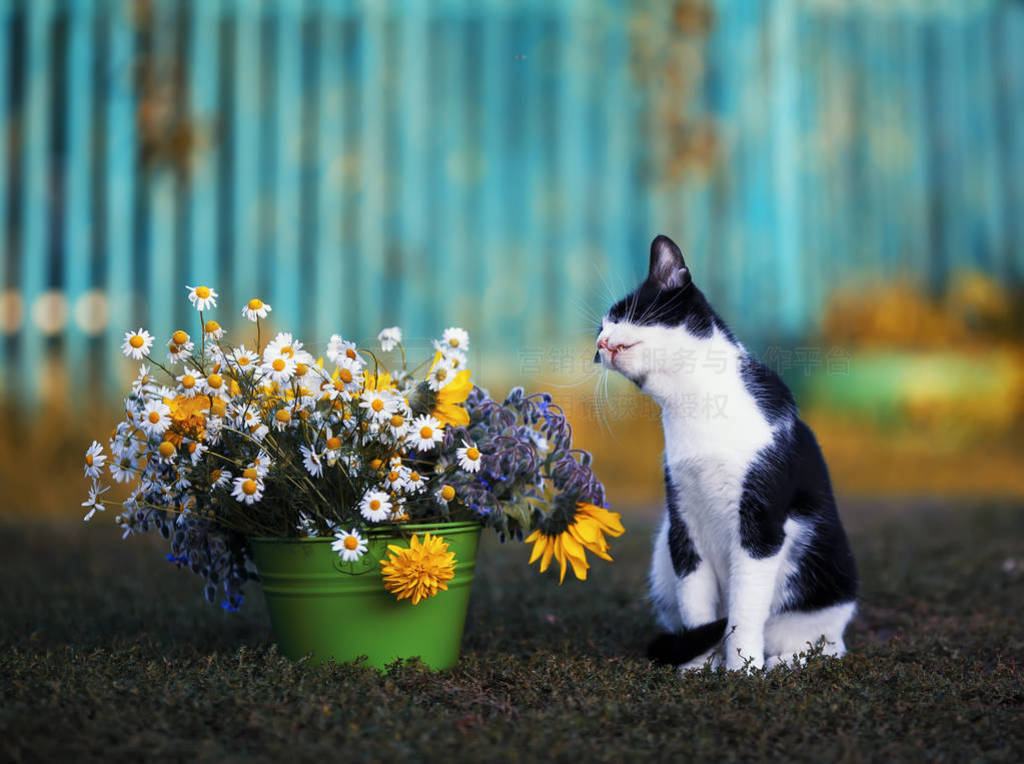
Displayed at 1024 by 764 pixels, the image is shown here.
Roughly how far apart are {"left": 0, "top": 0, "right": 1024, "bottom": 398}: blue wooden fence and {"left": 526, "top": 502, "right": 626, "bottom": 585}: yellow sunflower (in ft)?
10.9

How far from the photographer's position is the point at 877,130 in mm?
6012

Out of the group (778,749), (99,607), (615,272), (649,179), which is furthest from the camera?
(649,179)

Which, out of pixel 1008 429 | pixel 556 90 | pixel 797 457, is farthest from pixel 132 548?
pixel 1008 429

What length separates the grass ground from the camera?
5.23 ft

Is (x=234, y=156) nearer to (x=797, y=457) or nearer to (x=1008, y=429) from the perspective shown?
(x=797, y=457)

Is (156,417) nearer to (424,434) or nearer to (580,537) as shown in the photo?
(424,434)

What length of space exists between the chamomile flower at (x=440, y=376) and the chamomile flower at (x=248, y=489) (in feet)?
1.38

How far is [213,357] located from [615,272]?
11.9ft

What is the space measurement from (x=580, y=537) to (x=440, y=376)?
1.55 ft

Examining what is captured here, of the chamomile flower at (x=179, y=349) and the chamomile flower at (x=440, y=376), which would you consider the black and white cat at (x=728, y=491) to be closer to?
the chamomile flower at (x=440, y=376)

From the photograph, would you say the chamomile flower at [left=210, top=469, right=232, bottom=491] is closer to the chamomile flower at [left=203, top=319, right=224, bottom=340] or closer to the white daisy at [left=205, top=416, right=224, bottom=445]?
the white daisy at [left=205, top=416, right=224, bottom=445]

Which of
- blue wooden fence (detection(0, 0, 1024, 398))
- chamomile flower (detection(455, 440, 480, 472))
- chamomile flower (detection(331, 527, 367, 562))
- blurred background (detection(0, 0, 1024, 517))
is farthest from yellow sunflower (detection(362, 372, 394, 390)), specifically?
blue wooden fence (detection(0, 0, 1024, 398))

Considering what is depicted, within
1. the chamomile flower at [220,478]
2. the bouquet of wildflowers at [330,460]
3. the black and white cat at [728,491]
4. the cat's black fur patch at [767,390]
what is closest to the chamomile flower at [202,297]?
the bouquet of wildflowers at [330,460]

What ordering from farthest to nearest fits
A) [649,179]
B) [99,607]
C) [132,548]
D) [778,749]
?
[649,179] < [132,548] < [99,607] < [778,749]
